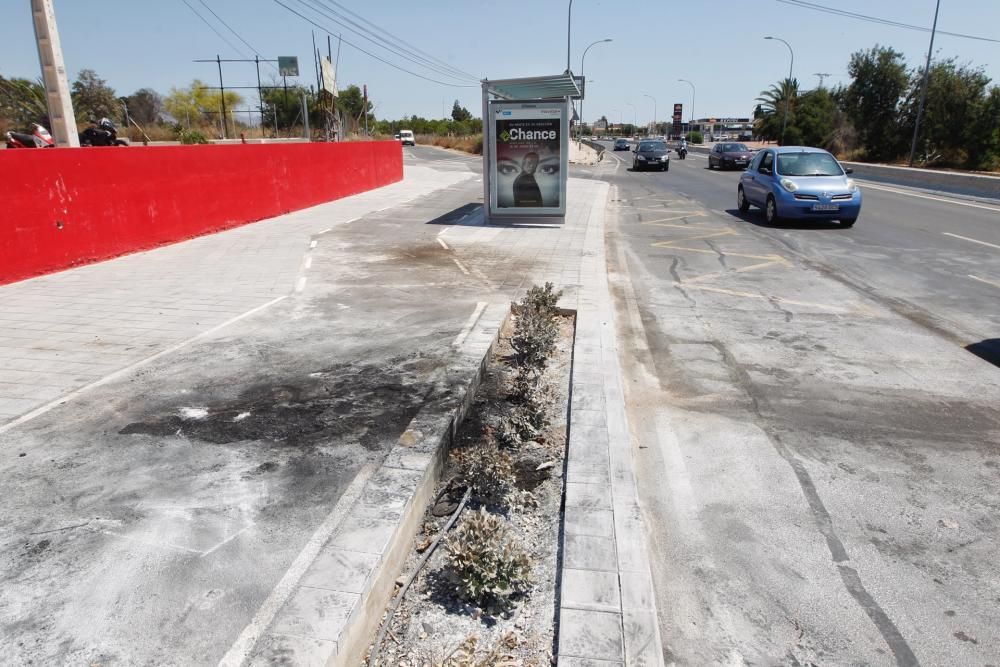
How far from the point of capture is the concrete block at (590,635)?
2559 millimetres

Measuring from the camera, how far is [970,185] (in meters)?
23.5

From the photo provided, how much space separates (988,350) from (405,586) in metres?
6.56

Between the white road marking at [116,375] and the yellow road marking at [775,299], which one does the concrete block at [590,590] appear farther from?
the yellow road marking at [775,299]

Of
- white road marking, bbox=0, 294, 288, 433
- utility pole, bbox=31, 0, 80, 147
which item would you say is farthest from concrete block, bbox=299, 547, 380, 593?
utility pole, bbox=31, 0, 80, 147

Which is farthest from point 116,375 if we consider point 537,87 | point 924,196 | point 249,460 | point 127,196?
point 924,196

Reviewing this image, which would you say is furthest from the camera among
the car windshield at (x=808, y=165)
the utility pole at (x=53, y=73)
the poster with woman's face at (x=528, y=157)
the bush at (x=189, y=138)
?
the bush at (x=189, y=138)

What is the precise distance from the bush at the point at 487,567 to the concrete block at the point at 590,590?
0.20 metres

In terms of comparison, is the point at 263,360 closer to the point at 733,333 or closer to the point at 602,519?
the point at 602,519

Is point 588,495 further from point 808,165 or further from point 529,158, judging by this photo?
point 808,165

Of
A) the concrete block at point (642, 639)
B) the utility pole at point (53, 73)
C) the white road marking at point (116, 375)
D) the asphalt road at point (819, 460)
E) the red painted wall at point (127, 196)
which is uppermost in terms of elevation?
the utility pole at point (53, 73)

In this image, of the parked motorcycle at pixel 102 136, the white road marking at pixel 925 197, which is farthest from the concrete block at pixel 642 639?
the white road marking at pixel 925 197

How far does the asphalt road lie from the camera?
2.97m

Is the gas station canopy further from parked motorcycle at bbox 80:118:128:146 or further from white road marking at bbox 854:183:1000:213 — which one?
white road marking at bbox 854:183:1000:213

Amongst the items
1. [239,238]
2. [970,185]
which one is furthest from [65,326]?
[970,185]
